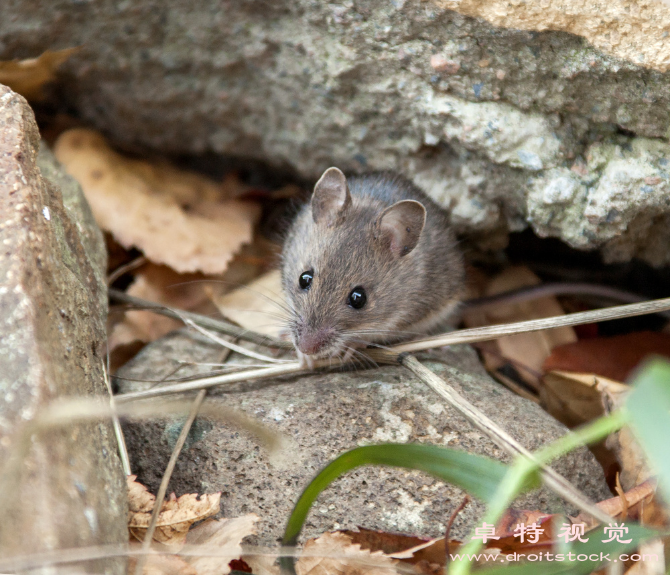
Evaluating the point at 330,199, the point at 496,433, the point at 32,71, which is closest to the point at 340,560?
the point at 496,433

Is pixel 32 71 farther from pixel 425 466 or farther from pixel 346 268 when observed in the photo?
pixel 425 466

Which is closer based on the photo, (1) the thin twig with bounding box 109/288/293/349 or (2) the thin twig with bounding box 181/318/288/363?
(2) the thin twig with bounding box 181/318/288/363

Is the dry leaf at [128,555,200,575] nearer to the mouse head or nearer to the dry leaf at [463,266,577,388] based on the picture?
the mouse head

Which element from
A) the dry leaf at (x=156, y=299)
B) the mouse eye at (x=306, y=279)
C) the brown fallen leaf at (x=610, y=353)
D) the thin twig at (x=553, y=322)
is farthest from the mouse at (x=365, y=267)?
the brown fallen leaf at (x=610, y=353)

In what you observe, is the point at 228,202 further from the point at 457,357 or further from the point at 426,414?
the point at 426,414

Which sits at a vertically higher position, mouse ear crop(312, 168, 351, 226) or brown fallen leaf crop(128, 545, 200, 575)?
mouse ear crop(312, 168, 351, 226)

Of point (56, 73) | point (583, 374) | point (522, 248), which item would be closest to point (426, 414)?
point (583, 374)

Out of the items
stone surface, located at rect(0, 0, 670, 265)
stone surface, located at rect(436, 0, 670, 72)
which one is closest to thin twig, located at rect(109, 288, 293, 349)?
stone surface, located at rect(0, 0, 670, 265)
